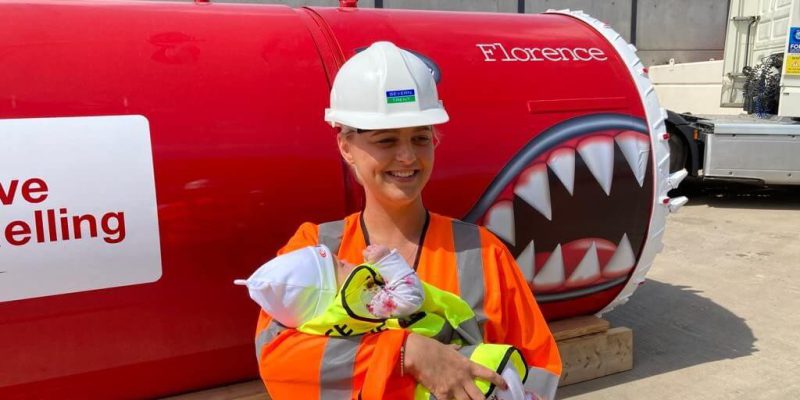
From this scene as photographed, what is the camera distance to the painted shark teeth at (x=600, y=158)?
3412 mm

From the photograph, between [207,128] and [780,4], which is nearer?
[207,128]

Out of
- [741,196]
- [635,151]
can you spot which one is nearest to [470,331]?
[635,151]

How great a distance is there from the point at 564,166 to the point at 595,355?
1156 mm

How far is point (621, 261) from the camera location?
11.9 feet

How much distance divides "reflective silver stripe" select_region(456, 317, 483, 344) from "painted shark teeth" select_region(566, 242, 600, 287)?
1.86 metres

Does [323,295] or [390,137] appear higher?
[390,137]

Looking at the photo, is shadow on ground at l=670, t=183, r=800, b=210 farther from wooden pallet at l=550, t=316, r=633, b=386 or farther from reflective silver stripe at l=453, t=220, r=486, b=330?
reflective silver stripe at l=453, t=220, r=486, b=330

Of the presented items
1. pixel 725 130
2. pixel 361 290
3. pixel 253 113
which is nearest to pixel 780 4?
pixel 725 130

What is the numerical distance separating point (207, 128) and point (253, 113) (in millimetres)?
185

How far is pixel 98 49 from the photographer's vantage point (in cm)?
259

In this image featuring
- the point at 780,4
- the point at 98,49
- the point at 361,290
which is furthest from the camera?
the point at 780,4

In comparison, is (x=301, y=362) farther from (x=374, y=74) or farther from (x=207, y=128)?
(x=207, y=128)

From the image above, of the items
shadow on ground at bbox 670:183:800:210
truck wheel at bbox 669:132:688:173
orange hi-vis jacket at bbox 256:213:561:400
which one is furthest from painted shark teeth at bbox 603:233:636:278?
shadow on ground at bbox 670:183:800:210

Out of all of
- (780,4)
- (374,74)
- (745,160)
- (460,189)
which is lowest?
(745,160)
